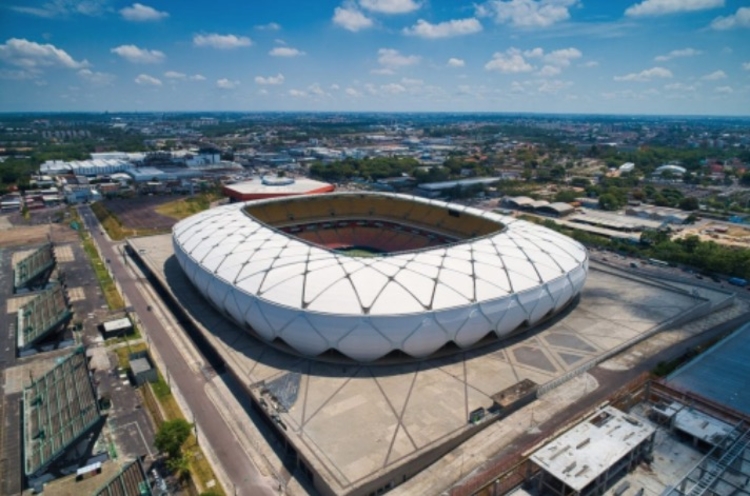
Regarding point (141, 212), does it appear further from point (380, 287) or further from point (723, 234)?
point (723, 234)

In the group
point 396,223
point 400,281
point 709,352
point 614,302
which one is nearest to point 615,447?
point 400,281

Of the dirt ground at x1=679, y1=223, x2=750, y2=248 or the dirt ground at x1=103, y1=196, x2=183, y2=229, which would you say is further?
the dirt ground at x1=103, y1=196, x2=183, y2=229

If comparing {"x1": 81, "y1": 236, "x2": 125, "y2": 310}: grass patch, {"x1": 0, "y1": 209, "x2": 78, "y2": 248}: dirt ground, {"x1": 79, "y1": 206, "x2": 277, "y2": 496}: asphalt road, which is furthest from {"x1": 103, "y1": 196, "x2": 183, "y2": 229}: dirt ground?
{"x1": 79, "y1": 206, "x2": 277, "y2": 496}: asphalt road

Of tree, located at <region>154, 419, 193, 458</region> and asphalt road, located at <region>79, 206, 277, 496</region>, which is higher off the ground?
tree, located at <region>154, 419, 193, 458</region>

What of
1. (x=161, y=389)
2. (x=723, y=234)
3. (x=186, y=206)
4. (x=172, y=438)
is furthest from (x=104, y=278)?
(x=723, y=234)

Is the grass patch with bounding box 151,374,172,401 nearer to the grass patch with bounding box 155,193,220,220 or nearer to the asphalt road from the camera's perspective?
the asphalt road

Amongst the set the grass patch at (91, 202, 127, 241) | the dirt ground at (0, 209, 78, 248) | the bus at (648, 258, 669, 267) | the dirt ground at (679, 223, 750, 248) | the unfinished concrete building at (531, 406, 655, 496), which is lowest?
the bus at (648, 258, 669, 267)

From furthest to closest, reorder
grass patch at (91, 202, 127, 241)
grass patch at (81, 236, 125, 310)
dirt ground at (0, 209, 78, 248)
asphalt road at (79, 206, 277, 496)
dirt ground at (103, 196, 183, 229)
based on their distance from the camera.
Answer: dirt ground at (103, 196, 183, 229) < grass patch at (91, 202, 127, 241) < dirt ground at (0, 209, 78, 248) < grass patch at (81, 236, 125, 310) < asphalt road at (79, 206, 277, 496)
